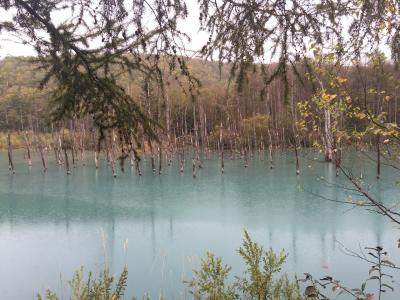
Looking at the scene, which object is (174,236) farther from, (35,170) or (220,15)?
(35,170)

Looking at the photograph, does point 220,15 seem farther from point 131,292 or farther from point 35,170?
point 35,170

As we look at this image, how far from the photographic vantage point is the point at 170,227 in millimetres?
13750

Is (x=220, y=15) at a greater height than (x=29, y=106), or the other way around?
(x=29, y=106)

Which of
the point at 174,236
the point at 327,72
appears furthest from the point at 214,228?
the point at 327,72

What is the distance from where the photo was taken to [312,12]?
2.64 m

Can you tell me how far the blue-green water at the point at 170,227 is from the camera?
9.41 m

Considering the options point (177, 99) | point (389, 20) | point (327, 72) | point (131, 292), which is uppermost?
point (177, 99)

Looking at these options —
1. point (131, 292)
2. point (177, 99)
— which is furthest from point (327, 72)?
point (177, 99)

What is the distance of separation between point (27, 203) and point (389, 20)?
18.9 m

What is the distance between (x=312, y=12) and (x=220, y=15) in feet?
1.95

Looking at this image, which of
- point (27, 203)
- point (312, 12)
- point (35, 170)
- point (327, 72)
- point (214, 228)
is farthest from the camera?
point (35, 170)

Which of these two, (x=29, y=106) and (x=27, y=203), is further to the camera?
(x=29, y=106)

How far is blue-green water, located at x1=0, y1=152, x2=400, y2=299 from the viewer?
9.41m

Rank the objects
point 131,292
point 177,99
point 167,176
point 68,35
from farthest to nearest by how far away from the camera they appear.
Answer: point 177,99 → point 167,176 → point 131,292 → point 68,35
